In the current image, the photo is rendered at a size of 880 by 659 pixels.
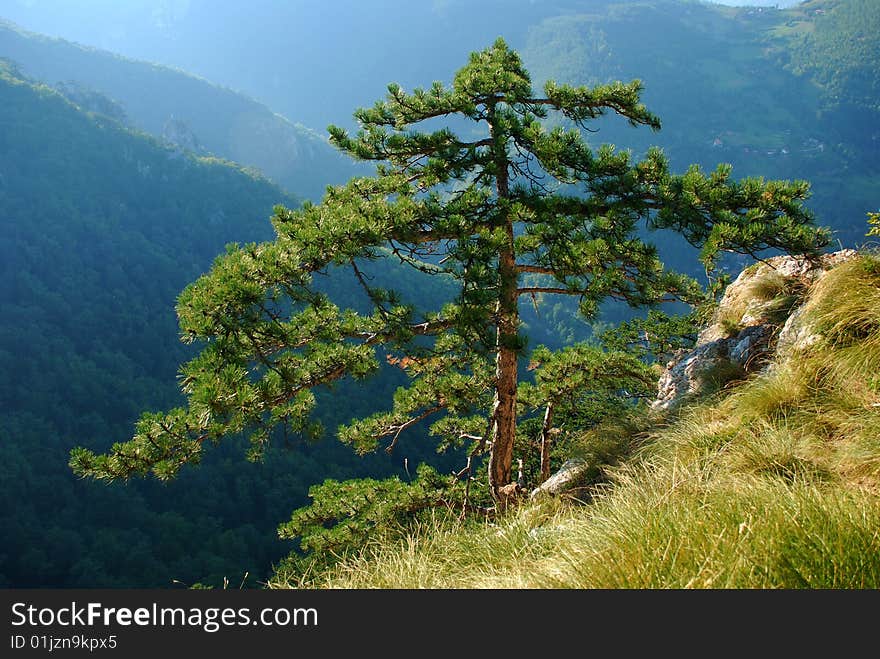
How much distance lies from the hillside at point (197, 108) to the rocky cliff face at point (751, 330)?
14908 centimetres

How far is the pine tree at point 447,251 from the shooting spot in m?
4.12

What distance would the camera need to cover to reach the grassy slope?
73.0 inches

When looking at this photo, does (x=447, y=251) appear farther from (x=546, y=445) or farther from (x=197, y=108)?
(x=197, y=108)

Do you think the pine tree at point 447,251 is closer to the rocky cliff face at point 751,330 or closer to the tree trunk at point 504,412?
the tree trunk at point 504,412

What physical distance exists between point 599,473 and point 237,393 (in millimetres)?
2883

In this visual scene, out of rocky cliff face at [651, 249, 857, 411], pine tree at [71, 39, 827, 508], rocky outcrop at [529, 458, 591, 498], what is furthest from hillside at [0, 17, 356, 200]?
rocky outcrop at [529, 458, 591, 498]

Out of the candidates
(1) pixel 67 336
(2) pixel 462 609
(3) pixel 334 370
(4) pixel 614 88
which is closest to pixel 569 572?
(2) pixel 462 609

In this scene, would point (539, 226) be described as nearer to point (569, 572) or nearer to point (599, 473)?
point (599, 473)

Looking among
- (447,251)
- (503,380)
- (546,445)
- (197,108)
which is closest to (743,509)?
(447,251)

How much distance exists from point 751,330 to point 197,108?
190336 millimetres

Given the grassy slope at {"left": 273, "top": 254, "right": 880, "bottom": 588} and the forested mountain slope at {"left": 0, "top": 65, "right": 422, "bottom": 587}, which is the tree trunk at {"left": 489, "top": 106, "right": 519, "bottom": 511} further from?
the forested mountain slope at {"left": 0, "top": 65, "right": 422, "bottom": 587}

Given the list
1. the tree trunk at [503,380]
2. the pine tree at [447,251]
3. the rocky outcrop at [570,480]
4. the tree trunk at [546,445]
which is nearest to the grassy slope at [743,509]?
the rocky outcrop at [570,480]

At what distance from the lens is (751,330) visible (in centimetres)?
537

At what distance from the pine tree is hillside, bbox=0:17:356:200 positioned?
148105 mm
